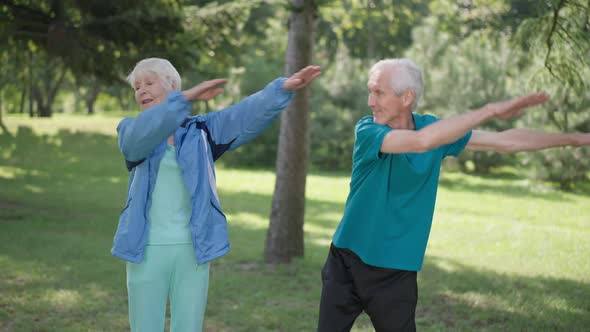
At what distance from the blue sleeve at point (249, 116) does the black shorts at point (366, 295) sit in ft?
2.46

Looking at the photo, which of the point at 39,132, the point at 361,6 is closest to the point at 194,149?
the point at 361,6

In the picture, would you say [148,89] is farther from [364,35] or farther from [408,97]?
[364,35]

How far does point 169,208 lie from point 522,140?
1.73m

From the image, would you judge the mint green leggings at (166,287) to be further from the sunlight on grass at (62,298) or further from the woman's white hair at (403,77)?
the sunlight on grass at (62,298)

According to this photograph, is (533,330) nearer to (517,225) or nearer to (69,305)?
(69,305)

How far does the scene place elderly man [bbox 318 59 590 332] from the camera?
2.78 metres

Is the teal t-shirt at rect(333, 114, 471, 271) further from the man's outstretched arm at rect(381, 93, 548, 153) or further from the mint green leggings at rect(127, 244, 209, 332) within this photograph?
the mint green leggings at rect(127, 244, 209, 332)

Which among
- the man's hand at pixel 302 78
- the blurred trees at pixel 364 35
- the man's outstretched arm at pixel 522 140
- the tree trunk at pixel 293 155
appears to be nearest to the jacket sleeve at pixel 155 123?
the man's hand at pixel 302 78

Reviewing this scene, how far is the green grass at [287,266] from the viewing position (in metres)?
5.52

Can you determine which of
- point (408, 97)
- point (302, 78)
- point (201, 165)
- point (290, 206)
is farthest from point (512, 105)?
point (290, 206)

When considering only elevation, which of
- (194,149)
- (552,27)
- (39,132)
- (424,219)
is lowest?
(39,132)

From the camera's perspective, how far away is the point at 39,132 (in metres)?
30.9

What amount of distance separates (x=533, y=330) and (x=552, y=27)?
2.82m

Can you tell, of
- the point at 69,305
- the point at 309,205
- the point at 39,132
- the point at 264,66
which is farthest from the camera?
the point at 39,132
